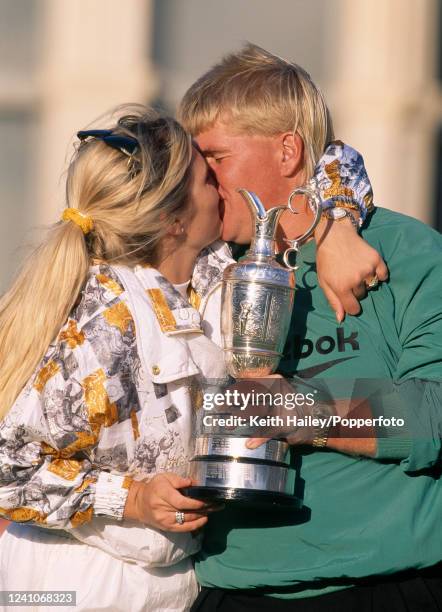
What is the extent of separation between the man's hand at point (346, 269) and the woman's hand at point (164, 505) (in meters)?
0.55

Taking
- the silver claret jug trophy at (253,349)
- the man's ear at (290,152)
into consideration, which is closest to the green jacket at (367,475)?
the silver claret jug trophy at (253,349)

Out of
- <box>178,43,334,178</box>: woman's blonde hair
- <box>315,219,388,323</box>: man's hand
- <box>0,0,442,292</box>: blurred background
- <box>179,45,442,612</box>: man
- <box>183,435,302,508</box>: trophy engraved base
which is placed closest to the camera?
<box>183,435,302,508</box>: trophy engraved base

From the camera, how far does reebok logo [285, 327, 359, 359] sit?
288 centimetres

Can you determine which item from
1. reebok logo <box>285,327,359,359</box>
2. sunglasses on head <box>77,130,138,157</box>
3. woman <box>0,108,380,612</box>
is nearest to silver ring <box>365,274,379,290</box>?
reebok logo <box>285,327,359,359</box>

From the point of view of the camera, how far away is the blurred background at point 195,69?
30.1ft

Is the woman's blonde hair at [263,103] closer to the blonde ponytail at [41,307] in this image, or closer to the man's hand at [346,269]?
the man's hand at [346,269]

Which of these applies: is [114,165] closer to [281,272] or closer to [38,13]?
[281,272]

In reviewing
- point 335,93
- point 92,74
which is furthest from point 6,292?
point 335,93

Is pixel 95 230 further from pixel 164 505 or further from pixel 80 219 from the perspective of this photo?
pixel 164 505

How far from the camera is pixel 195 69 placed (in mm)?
9633

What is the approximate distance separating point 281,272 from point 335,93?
280 inches

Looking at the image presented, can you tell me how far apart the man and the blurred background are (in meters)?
6.16

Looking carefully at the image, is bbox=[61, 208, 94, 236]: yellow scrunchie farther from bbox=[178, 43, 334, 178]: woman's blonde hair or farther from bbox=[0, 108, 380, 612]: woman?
bbox=[178, 43, 334, 178]: woman's blonde hair

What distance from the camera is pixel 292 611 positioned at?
2.77 metres
